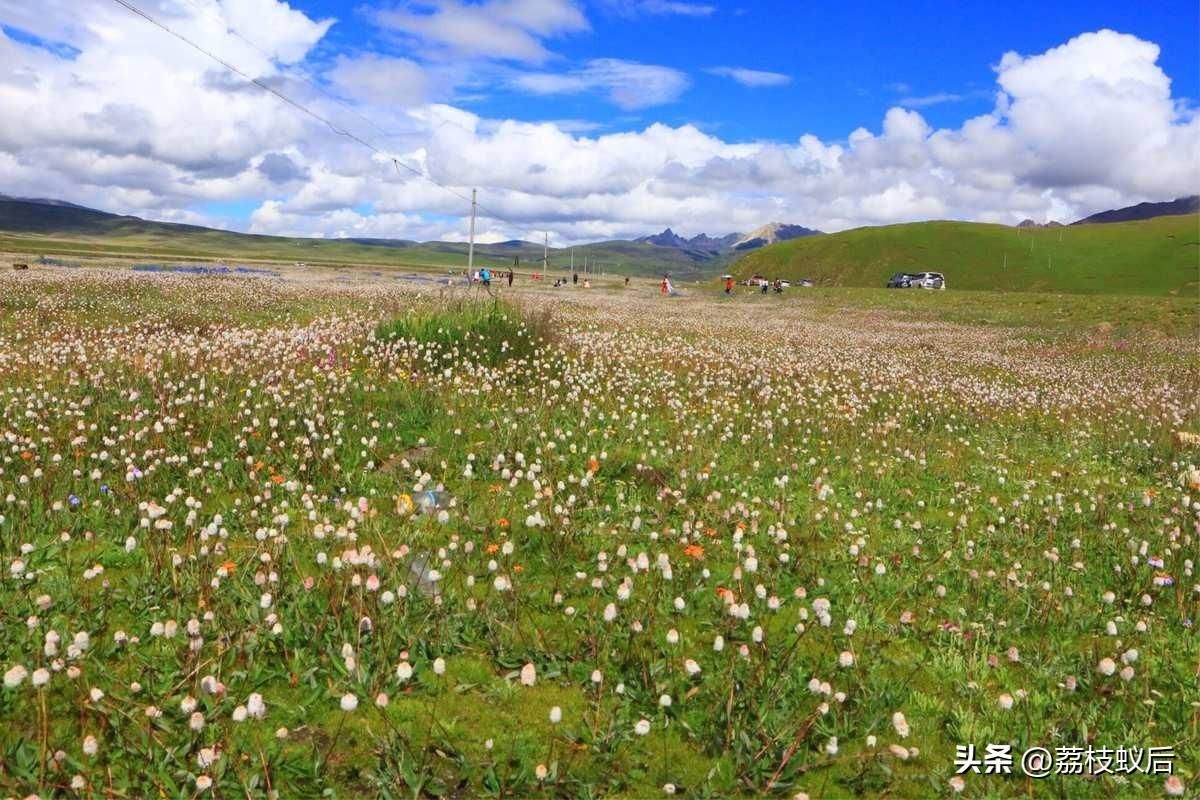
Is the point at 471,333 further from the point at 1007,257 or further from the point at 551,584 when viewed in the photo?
the point at 1007,257

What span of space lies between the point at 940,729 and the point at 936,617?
5.21ft

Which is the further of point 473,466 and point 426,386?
point 426,386

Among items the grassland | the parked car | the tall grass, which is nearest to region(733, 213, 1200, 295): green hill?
the parked car

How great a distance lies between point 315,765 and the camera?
4.02 m

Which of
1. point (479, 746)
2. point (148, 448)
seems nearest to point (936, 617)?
point (479, 746)

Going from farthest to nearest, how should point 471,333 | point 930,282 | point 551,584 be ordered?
point 930,282
point 471,333
point 551,584

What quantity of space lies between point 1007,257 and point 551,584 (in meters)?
161

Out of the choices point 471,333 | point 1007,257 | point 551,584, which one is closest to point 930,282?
point 1007,257

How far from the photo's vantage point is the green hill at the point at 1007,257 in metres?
122

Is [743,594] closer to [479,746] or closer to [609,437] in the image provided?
[479,746]

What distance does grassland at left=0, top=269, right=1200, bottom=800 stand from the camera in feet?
14.1

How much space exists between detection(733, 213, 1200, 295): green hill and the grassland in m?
131

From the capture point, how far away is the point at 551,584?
20.7ft

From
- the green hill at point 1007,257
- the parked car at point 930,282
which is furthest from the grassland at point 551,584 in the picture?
the green hill at point 1007,257
